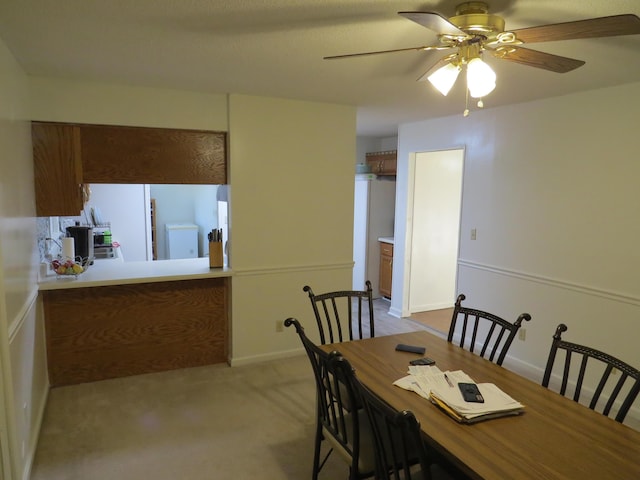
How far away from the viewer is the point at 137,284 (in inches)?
134

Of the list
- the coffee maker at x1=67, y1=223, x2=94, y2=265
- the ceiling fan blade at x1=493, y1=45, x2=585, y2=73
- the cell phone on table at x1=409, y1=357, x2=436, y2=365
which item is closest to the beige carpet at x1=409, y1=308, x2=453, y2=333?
the cell phone on table at x1=409, y1=357, x2=436, y2=365

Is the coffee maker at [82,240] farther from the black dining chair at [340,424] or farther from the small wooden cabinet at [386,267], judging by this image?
the small wooden cabinet at [386,267]

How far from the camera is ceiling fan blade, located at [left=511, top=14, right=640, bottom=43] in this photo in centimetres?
133

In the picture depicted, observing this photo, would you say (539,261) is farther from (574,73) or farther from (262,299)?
(262,299)

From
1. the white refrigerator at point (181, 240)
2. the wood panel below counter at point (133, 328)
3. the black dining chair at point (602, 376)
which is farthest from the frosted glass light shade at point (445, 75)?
the white refrigerator at point (181, 240)

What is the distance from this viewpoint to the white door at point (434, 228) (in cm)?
506

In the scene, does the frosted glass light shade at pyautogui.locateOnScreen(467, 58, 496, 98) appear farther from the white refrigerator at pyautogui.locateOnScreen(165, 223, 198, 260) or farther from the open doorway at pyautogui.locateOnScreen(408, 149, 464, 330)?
the white refrigerator at pyautogui.locateOnScreen(165, 223, 198, 260)

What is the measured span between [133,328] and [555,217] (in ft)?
11.5

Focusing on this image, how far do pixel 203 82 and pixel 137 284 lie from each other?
1.65 meters

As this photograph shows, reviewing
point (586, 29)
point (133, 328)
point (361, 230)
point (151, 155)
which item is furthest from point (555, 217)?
point (133, 328)

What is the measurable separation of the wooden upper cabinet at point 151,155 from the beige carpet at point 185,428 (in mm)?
1616

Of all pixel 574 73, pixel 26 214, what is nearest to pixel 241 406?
pixel 26 214

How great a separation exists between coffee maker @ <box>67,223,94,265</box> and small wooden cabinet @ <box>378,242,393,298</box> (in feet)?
11.6

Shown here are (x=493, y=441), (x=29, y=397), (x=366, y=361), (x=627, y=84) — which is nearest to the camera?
(x=493, y=441)
